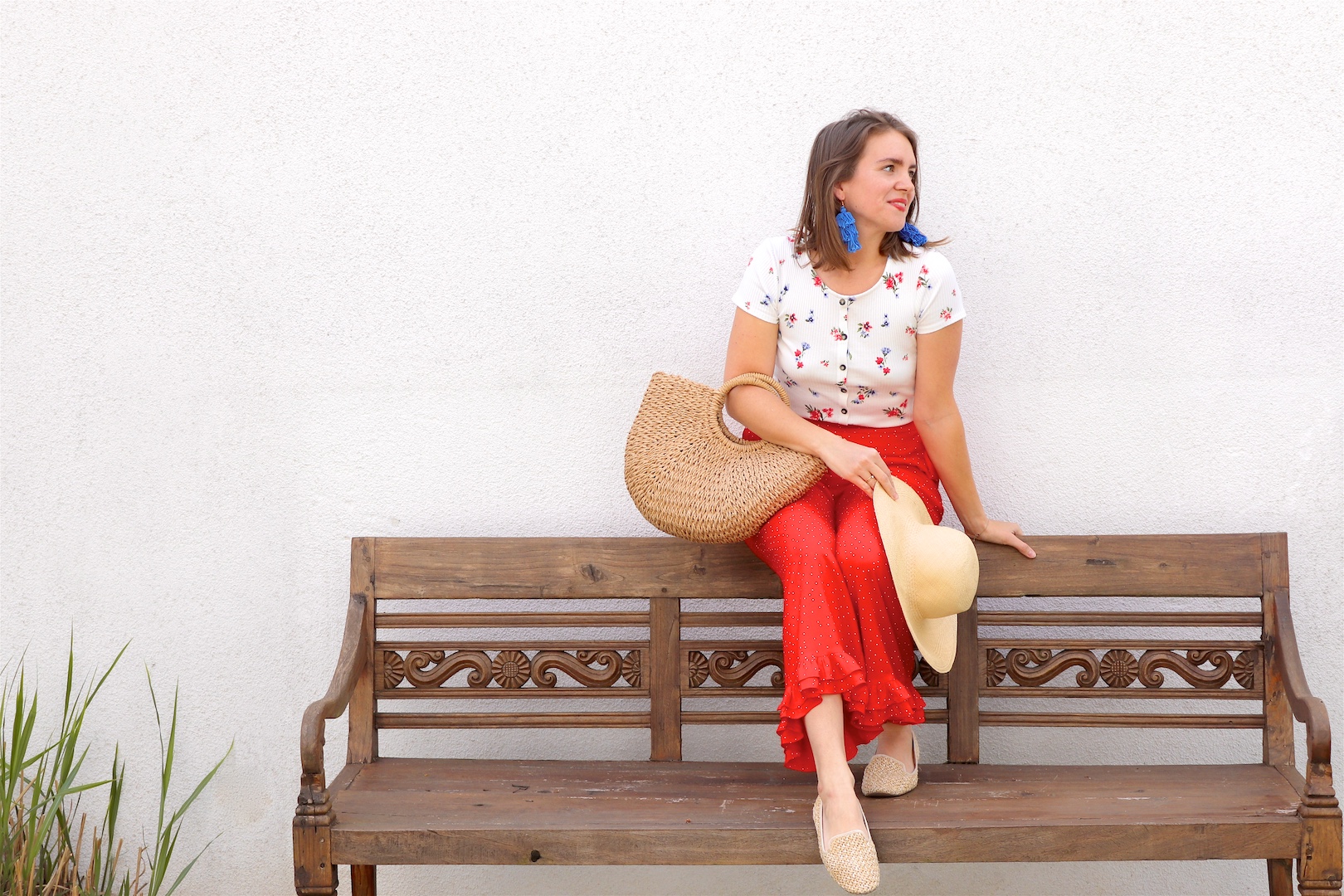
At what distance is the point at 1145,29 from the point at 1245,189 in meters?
0.47

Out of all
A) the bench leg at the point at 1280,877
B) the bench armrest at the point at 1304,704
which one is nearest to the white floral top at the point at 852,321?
the bench armrest at the point at 1304,704

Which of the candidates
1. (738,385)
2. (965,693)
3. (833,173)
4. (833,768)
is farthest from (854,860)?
(833,173)

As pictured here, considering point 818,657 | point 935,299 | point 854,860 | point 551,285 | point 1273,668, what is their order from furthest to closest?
point 551,285 → point 1273,668 → point 935,299 → point 818,657 → point 854,860

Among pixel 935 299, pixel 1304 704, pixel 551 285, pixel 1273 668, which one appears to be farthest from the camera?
pixel 551 285

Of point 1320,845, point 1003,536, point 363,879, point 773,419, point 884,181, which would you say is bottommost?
point 363,879

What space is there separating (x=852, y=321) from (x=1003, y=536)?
0.63 meters

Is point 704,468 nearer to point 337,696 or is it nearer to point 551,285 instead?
point 551,285

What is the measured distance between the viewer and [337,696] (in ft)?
7.92

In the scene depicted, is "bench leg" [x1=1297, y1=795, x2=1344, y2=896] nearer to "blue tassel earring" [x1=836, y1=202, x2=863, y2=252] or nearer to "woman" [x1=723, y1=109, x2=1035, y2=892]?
"woman" [x1=723, y1=109, x2=1035, y2=892]

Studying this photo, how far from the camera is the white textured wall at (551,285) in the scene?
2711 millimetres

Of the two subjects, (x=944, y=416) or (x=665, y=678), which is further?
(x=665, y=678)

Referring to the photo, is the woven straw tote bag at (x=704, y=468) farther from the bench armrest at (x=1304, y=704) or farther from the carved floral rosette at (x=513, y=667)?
the bench armrest at (x=1304, y=704)

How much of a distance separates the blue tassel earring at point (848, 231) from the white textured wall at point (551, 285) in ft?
1.20

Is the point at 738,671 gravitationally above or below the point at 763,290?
below
